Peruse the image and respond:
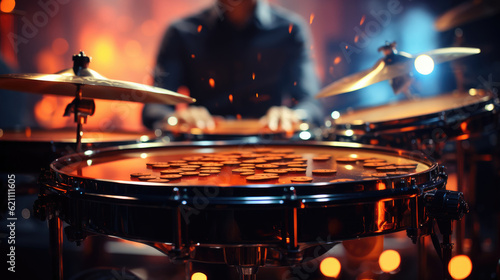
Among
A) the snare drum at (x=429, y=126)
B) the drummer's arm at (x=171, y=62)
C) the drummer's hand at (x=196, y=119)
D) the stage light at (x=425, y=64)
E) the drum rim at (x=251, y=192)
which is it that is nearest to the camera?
the drum rim at (x=251, y=192)

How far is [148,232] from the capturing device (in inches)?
31.2

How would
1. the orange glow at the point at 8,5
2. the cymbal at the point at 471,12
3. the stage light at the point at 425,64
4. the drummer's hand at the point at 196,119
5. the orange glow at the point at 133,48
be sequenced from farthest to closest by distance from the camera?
1. the orange glow at the point at 133,48
2. the orange glow at the point at 8,5
3. the cymbal at the point at 471,12
4. the drummer's hand at the point at 196,119
5. the stage light at the point at 425,64

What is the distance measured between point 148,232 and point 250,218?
20 cm

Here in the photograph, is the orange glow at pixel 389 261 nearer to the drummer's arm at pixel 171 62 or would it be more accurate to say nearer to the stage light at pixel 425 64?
the stage light at pixel 425 64

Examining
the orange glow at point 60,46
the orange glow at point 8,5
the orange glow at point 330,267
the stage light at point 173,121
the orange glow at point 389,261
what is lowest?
the orange glow at point 330,267

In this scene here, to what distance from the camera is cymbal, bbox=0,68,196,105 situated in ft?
3.22

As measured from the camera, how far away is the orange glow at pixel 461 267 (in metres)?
1.87

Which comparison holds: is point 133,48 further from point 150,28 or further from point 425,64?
point 425,64

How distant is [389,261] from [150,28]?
10.4 feet

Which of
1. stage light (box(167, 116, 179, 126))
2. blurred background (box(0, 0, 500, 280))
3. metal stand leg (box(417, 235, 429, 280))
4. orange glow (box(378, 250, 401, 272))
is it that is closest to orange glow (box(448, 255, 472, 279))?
blurred background (box(0, 0, 500, 280))

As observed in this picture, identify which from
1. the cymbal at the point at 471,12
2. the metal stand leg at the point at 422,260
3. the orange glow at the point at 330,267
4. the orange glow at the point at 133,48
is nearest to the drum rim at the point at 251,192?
the metal stand leg at the point at 422,260

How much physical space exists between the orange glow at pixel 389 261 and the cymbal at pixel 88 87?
4.71ft

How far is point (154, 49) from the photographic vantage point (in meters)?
4.23

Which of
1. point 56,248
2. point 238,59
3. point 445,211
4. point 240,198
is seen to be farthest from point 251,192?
point 238,59
